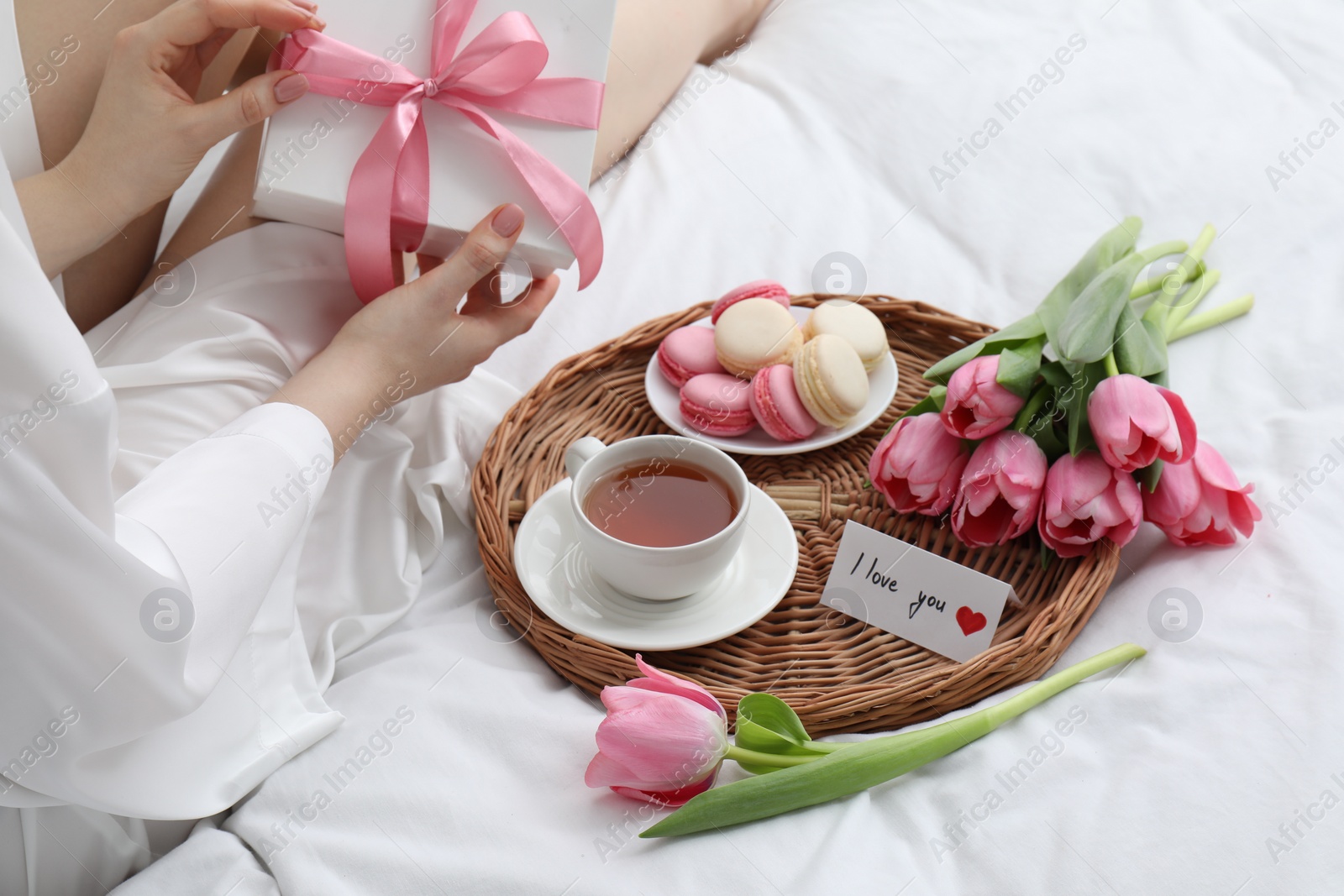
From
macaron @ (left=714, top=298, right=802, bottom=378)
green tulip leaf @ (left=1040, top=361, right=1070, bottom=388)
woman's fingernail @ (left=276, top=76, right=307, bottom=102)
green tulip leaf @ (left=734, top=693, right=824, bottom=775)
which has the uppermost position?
green tulip leaf @ (left=1040, top=361, right=1070, bottom=388)

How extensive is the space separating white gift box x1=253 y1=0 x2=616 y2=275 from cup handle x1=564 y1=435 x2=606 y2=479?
0.48ft

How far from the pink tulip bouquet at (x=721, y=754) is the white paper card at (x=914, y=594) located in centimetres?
9

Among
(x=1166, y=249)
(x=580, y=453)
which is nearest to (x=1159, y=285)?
(x=1166, y=249)

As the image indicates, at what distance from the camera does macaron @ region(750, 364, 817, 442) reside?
34.5 inches

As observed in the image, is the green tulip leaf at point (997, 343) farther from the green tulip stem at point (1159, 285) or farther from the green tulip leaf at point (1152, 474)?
the green tulip stem at point (1159, 285)

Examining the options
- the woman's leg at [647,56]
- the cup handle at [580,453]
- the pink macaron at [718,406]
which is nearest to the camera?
the cup handle at [580,453]

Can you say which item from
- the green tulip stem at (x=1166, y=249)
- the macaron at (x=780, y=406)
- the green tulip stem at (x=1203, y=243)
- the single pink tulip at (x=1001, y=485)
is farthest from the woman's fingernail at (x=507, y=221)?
the green tulip stem at (x=1203, y=243)

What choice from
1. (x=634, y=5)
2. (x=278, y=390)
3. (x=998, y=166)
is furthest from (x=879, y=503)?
(x=634, y=5)

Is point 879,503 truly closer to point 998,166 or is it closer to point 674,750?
point 674,750

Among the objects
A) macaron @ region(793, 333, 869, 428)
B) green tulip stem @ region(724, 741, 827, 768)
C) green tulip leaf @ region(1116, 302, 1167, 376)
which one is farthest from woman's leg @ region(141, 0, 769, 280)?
green tulip stem @ region(724, 741, 827, 768)

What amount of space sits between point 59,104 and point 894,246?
845 millimetres

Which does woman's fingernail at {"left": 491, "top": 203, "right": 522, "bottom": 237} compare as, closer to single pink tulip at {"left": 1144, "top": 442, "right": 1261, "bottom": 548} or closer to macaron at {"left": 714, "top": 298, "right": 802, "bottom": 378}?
macaron at {"left": 714, "top": 298, "right": 802, "bottom": 378}

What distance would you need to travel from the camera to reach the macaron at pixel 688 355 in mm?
930

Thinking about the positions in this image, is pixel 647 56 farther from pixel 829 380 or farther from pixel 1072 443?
pixel 1072 443
